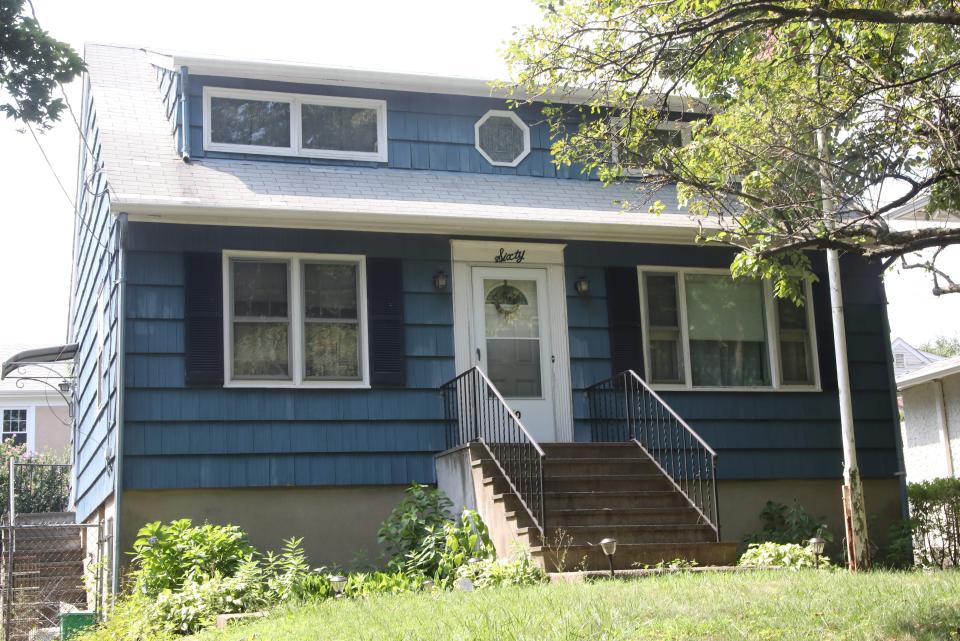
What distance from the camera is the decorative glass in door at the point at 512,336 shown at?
1164 cm

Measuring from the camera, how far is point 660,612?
21.6 feet

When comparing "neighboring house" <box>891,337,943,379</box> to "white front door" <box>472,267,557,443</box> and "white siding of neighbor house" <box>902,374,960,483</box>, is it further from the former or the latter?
"white front door" <box>472,267,557,443</box>

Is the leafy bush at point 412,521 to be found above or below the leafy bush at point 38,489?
below

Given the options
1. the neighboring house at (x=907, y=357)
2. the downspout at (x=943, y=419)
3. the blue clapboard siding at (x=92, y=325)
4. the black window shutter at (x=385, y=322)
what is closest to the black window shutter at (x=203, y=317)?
the blue clapboard siding at (x=92, y=325)

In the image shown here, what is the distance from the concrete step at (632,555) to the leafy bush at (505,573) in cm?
14

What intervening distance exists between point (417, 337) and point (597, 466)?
7.38ft

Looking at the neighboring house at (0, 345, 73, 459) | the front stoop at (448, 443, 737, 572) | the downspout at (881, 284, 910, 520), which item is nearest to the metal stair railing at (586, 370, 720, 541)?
the front stoop at (448, 443, 737, 572)

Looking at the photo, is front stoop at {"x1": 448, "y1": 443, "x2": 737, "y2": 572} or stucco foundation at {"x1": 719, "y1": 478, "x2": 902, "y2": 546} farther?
stucco foundation at {"x1": 719, "y1": 478, "x2": 902, "y2": 546}

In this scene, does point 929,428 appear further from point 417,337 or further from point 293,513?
point 293,513

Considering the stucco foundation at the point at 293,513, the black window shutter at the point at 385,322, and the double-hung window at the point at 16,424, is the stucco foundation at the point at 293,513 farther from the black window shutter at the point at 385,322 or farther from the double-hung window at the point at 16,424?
the double-hung window at the point at 16,424

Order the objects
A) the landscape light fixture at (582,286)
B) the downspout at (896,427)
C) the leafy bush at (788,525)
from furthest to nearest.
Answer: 1. the downspout at (896,427)
2. the landscape light fixture at (582,286)
3. the leafy bush at (788,525)

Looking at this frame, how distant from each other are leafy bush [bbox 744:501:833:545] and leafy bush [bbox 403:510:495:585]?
3.65 m

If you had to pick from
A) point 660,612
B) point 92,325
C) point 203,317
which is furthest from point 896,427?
point 92,325

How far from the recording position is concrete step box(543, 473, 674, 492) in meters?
10.2
